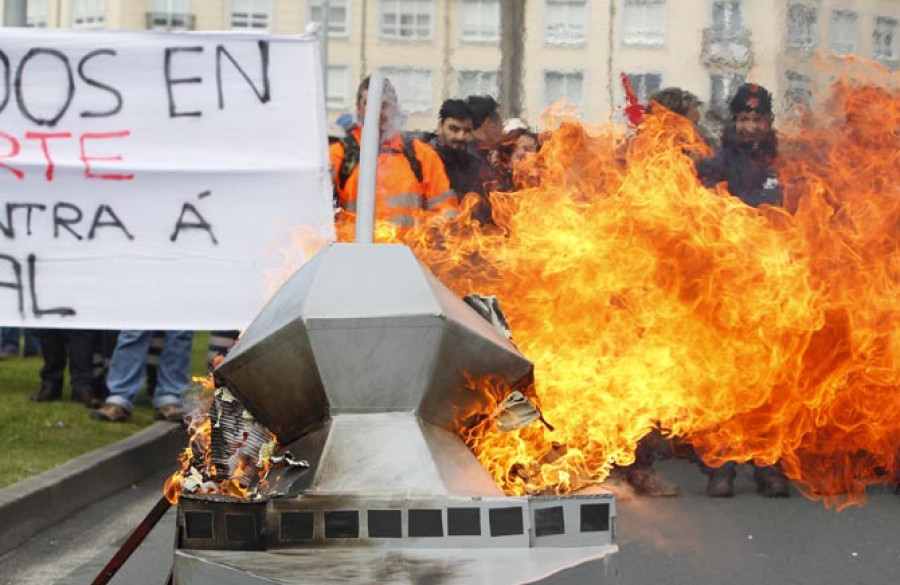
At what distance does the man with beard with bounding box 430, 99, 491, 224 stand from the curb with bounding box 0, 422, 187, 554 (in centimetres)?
263

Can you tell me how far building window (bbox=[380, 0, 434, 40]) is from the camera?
7172 mm

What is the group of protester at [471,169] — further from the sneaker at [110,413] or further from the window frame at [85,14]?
the window frame at [85,14]

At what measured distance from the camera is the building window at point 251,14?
29.4 feet

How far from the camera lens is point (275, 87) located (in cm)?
865

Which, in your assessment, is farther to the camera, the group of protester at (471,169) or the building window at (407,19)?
the building window at (407,19)

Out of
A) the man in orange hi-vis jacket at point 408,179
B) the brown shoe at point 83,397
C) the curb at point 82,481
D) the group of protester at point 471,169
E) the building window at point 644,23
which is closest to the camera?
the group of protester at point 471,169

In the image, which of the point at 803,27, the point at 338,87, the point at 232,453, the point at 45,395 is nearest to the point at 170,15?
the point at 338,87

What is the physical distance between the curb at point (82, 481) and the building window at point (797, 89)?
166 inches

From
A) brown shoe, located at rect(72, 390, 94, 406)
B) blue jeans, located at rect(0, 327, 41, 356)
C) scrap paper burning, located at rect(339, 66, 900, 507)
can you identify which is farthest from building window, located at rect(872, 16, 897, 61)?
blue jeans, located at rect(0, 327, 41, 356)

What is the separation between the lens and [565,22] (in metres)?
7.09

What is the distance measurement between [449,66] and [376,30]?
2.09 feet

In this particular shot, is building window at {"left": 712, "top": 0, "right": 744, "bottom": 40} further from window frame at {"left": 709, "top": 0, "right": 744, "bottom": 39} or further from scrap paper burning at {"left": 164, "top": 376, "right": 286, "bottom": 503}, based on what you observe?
scrap paper burning at {"left": 164, "top": 376, "right": 286, "bottom": 503}

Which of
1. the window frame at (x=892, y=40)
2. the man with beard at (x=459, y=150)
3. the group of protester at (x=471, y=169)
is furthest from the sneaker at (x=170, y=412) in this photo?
the window frame at (x=892, y=40)

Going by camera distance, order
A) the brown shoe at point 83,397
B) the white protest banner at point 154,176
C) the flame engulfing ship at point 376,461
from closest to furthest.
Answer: the flame engulfing ship at point 376,461 < the white protest banner at point 154,176 < the brown shoe at point 83,397
